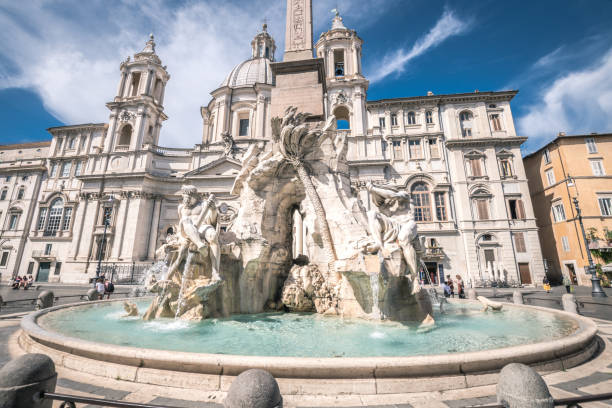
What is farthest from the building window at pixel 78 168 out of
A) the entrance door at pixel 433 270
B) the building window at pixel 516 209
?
the building window at pixel 516 209

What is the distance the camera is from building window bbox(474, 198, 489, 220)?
28750mm

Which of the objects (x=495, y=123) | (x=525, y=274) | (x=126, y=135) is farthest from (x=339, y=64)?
(x=525, y=274)

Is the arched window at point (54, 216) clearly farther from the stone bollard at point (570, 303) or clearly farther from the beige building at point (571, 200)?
the beige building at point (571, 200)

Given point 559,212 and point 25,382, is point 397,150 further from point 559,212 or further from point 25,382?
point 25,382

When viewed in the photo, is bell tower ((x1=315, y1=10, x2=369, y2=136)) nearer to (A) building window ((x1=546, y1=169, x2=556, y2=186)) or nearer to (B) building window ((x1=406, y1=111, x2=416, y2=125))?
(B) building window ((x1=406, y1=111, x2=416, y2=125))

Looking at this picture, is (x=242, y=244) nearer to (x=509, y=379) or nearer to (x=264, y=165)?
(x=264, y=165)

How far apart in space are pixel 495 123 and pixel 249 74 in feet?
109

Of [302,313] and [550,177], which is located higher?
[550,177]

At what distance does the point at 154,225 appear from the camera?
109 feet

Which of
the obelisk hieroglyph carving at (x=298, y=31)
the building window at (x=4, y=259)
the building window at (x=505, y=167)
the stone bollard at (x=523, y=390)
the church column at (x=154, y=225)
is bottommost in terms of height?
the stone bollard at (x=523, y=390)

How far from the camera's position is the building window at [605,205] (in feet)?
84.8

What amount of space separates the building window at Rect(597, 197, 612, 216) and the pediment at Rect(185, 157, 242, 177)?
3539 centimetres

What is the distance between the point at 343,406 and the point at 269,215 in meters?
5.83

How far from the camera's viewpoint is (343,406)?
2746mm
